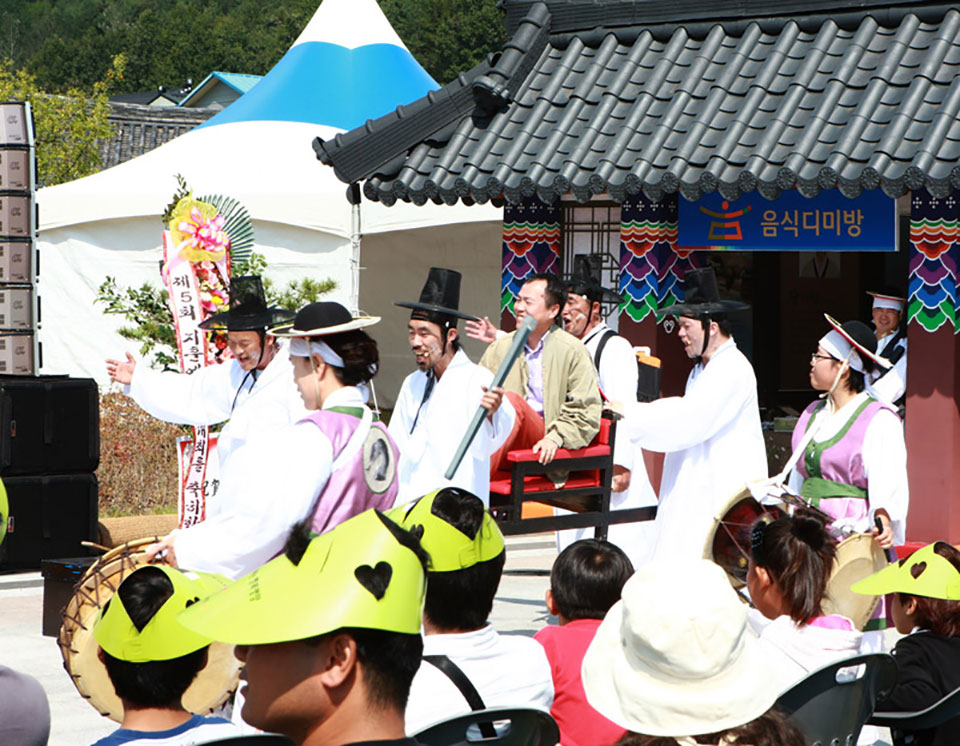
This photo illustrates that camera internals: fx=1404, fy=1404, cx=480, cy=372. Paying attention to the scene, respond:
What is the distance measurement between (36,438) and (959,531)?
18.1ft

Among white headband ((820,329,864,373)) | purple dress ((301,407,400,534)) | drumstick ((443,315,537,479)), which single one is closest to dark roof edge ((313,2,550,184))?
drumstick ((443,315,537,479))

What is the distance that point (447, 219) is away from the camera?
14.4 m

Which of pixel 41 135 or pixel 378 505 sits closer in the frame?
pixel 378 505

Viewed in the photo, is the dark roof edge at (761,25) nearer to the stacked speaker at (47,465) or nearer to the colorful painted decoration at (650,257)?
the colorful painted decoration at (650,257)

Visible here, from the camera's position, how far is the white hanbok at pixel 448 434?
607 cm

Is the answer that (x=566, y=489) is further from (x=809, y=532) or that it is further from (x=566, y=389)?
(x=809, y=532)

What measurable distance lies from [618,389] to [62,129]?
58.2 feet

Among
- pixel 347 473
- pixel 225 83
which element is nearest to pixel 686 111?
pixel 347 473

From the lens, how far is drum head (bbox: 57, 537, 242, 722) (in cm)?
370

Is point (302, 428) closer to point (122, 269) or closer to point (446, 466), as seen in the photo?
point (446, 466)

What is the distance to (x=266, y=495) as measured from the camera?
13.3 feet

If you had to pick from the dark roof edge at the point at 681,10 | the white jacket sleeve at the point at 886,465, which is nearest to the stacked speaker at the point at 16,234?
the dark roof edge at the point at 681,10

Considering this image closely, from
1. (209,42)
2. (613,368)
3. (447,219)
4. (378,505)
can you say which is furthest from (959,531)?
(209,42)

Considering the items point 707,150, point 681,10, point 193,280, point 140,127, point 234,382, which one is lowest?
point 234,382
